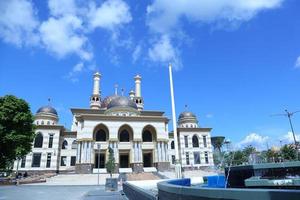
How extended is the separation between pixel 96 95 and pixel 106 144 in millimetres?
19052

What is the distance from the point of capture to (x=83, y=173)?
4497 cm

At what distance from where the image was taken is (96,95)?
64.2 meters

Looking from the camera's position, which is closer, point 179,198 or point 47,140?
point 179,198

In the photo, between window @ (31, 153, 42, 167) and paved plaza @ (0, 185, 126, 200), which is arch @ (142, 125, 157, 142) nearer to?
window @ (31, 153, 42, 167)

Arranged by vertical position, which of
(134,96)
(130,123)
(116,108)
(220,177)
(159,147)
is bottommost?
(220,177)

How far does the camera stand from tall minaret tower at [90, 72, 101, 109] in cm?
6330

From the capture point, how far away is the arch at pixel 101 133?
49.9m

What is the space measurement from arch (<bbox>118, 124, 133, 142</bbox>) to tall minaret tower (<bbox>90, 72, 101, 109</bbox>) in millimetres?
14844

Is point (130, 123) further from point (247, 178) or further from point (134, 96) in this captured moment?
point (247, 178)

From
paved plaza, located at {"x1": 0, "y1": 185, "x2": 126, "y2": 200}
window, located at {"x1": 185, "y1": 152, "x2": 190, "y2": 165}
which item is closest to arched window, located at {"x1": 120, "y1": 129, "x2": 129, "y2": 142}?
window, located at {"x1": 185, "y1": 152, "x2": 190, "y2": 165}

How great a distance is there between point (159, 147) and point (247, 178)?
3479 cm

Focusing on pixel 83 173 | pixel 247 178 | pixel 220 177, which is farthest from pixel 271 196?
pixel 83 173

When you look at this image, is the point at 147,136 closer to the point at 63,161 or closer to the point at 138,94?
the point at 138,94

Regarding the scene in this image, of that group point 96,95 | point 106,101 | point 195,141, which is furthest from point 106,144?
point 195,141
